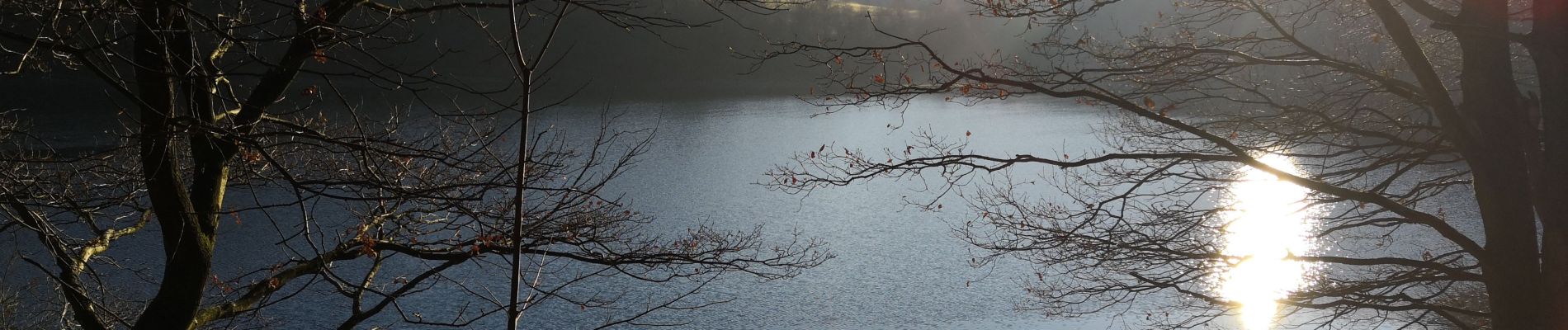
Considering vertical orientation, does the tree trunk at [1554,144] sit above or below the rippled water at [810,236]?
below

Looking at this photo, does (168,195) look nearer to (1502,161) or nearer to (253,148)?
(253,148)

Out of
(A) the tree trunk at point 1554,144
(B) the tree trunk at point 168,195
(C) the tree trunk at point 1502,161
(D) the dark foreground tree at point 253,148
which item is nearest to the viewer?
(D) the dark foreground tree at point 253,148

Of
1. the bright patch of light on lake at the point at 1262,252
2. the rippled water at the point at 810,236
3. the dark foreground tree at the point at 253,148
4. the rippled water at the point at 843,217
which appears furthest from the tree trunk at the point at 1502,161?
the bright patch of light on lake at the point at 1262,252

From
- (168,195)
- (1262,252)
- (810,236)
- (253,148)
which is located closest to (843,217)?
(810,236)

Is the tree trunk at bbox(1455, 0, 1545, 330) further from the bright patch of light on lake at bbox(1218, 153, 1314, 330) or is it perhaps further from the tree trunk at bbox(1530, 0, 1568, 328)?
the bright patch of light on lake at bbox(1218, 153, 1314, 330)

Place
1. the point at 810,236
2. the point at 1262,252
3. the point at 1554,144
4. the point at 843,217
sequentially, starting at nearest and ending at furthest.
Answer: the point at 1554,144
the point at 1262,252
the point at 810,236
the point at 843,217

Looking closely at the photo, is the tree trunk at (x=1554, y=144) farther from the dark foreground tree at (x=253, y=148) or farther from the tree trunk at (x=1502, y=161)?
the dark foreground tree at (x=253, y=148)

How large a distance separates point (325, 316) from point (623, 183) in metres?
6.70

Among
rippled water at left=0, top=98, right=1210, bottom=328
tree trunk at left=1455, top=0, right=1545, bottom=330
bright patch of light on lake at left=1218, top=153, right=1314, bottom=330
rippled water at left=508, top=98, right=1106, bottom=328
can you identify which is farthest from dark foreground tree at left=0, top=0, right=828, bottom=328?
bright patch of light on lake at left=1218, top=153, right=1314, bottom=330

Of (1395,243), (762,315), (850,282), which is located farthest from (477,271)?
(1395,243)

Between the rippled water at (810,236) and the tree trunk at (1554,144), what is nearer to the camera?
the tree trunk at (1554,144)

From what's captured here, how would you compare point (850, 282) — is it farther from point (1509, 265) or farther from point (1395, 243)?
point (1509, 265)

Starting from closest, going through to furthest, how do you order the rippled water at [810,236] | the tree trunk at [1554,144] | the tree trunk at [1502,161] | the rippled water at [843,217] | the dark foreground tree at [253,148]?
1. the dark foreground tree at [253,148]
2. the tree trunk at [1554,144]
3. the tree trunk at [1502,161]
4. the rippled water at [810,236]
5. the rippled water at [843,217]

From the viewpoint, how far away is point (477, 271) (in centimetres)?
1162
